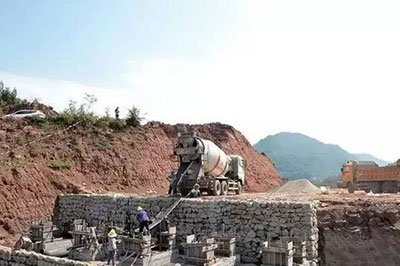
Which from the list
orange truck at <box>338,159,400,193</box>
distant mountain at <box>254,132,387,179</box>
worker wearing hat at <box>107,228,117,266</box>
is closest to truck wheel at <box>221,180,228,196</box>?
worker wearing hat at <box>107,228,117,266</box>

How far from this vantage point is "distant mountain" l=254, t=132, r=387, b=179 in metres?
108

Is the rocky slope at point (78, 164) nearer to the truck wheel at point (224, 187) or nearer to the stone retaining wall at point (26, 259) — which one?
the stone retaining wall at point (26, 259)

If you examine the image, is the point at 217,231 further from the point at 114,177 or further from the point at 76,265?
the point at 114,177

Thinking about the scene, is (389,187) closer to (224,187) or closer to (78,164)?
(224,187)

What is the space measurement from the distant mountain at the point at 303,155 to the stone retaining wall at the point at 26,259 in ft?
278

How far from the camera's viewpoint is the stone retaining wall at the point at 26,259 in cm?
945

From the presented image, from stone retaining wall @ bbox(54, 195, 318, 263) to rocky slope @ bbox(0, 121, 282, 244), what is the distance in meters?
4.31

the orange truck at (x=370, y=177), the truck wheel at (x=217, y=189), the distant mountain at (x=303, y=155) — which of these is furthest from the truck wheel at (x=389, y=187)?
the distant mountain at (x=303, y=155)

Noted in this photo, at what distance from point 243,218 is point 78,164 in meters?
11.4

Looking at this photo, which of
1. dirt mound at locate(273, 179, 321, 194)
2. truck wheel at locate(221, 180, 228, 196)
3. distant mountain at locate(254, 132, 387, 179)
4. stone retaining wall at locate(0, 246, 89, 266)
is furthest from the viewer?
distant mountain at locate(254, 132, 387, 179)

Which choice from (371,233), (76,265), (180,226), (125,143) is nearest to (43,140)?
(125,143)

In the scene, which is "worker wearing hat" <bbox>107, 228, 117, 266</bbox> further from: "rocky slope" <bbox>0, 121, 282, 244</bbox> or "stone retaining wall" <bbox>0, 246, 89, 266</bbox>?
"rocky slope" <bbox>0, 121, 282, 244</bbox>

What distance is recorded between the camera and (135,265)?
11609 millimetres

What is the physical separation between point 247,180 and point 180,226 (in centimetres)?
1490
